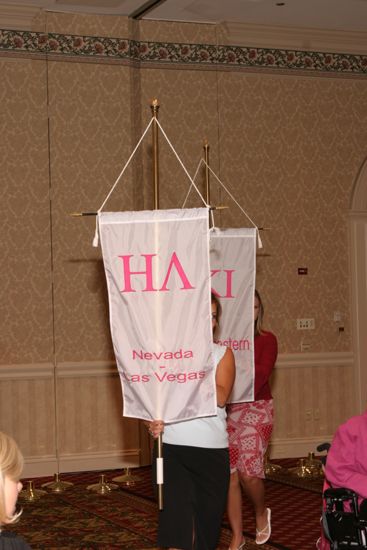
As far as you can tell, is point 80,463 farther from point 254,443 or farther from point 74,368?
point 254,443

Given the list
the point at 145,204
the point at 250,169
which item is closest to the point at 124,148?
the point at 145,204

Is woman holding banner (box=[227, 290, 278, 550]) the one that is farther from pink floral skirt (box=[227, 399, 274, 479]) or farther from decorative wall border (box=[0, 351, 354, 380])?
decorative wall border (box=[0, 351, 354, 380])

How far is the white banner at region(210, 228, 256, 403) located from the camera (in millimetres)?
6688

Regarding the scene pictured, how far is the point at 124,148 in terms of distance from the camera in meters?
9.26

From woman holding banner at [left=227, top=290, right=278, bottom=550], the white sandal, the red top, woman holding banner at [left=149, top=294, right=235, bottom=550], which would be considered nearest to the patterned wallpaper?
the red top

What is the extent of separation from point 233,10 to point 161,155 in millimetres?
1494

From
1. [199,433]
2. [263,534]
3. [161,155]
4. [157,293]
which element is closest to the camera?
[199,433]

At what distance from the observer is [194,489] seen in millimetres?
4637

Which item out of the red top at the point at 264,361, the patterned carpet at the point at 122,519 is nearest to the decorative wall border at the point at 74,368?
Result: the patterned carpet at the point at 122,519

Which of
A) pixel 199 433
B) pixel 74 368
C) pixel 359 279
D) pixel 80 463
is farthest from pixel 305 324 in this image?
pixel 199 433

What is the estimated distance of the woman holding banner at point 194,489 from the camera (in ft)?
15.0

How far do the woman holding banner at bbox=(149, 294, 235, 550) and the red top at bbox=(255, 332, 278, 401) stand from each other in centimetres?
183

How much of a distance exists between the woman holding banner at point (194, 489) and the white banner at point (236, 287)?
6.05 ft

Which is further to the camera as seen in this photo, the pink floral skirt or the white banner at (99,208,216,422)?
the pink floral skirt
